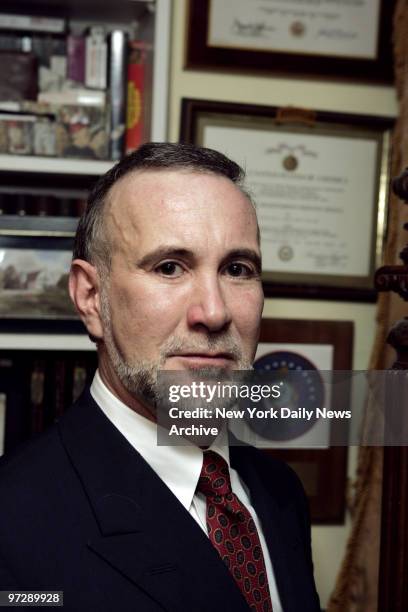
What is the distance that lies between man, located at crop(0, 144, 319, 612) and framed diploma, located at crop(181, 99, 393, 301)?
798 millimetres

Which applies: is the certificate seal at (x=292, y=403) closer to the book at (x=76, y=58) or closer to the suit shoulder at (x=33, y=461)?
the suit shoulder at (x=33, y=461)

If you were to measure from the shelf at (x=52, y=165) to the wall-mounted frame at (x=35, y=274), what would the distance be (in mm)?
101

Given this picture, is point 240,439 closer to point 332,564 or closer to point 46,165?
point 46,165

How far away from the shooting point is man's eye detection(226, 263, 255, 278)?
36.7 inches

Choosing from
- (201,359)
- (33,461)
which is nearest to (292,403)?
(201,359)

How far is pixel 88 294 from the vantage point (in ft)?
3.32

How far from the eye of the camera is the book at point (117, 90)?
154 centimetres

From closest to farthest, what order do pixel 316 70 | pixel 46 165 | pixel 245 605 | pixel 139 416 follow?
pixel 245 605
pixel 139 416
pixel 46 165
pixel 316 70

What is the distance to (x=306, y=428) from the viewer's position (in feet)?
2.78

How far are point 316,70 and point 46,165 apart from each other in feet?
2.43

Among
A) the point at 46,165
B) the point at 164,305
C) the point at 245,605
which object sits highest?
the point at 46,165

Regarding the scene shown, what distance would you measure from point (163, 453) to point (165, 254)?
255 millimetres

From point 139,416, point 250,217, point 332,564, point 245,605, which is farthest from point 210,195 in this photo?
point 332,564

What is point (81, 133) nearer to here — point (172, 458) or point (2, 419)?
point (2, 419)
